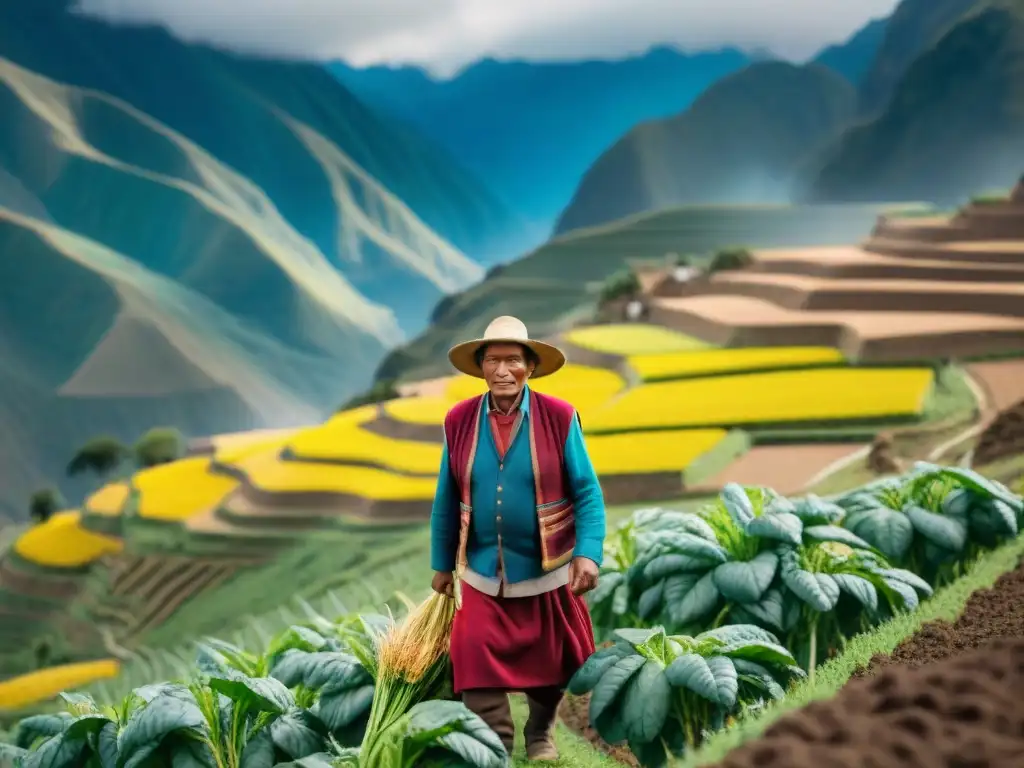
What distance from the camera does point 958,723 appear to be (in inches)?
59.7

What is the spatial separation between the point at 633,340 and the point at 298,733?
39.0ft

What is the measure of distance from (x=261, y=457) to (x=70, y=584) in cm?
282

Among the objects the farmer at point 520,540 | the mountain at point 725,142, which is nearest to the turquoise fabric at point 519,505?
the farmer at point 520,540

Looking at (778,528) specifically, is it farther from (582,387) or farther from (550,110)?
(550,110)

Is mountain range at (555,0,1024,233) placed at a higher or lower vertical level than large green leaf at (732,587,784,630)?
higher

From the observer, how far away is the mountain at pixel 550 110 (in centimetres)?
3697

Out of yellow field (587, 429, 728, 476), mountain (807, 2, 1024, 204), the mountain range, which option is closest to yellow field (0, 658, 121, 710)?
yellow field (587, 429, 728, 476)

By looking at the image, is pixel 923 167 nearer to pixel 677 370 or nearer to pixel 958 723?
pixel 677 370

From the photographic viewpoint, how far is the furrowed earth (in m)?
8.57

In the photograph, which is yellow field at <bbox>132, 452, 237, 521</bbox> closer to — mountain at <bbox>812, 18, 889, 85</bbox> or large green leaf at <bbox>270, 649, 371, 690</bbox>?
large green leaf at <bbox>270, 649, 371, 690</bbox>

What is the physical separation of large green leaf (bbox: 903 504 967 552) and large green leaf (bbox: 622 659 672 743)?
128 cm

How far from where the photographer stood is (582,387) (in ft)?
38.7

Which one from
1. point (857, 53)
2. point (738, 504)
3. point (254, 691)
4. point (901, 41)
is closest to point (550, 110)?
point (901, 41)

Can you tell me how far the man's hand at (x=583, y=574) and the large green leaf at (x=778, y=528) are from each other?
1.96ft
